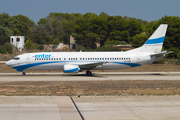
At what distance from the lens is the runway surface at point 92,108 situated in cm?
1234

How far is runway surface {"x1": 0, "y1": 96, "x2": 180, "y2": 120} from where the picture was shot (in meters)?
12.3

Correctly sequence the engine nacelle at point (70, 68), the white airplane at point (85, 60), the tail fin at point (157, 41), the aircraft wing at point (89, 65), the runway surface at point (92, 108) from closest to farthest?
1. the runway surface at point (92, 108)
2. the engine nacelle at point (70, 68)
3. the aircraft wing at point (89, 65)
4. the white airplane at point (85, 60)
5. the tail fin at point (157, 41)

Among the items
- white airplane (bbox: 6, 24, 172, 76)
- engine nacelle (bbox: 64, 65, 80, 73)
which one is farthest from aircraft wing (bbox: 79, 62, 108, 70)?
engine nacelle (bbox: 64, 65, 80, 73)

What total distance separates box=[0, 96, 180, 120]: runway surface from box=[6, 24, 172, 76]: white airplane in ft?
53.9

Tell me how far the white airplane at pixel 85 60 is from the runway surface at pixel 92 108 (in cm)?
1642

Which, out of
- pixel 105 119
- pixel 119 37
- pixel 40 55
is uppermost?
pixel 119 37

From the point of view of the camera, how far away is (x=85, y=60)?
3409 cm

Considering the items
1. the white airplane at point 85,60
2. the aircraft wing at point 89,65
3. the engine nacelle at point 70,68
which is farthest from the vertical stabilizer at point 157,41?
the engine nacelle at point 70,68

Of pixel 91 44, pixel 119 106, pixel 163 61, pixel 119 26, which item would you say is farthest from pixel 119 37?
pixel 119 106

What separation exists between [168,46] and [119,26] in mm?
24869

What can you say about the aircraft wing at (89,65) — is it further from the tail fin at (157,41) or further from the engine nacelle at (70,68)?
the tail fin at (157,41)

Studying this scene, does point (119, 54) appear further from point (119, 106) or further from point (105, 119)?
point (105, 119)

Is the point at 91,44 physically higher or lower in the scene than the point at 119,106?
higher

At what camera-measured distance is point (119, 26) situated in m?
92.1
